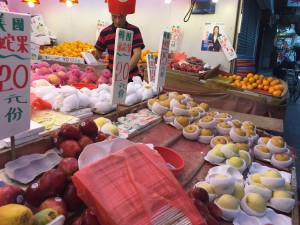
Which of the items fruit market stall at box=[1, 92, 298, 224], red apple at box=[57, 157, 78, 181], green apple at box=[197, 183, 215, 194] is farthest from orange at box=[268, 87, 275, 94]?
red apple at box=[57, 157, 78, 181]

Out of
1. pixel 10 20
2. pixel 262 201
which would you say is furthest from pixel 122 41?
pixel 262 201

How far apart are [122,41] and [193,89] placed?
3.65m

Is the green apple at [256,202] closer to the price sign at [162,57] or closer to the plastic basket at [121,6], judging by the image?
the price sign at [162,57]

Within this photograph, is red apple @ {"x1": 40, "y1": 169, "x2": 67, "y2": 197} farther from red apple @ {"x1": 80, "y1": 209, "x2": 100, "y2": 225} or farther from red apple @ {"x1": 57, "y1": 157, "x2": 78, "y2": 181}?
red apple @ {"x1": 80, "y1": 209, "x2": 100, "y2": 225}

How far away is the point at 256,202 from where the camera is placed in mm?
1420

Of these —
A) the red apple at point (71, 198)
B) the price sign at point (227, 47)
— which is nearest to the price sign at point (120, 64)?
the red apple at point (71, 198)

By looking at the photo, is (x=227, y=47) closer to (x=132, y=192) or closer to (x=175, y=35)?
(x=175, y=35)

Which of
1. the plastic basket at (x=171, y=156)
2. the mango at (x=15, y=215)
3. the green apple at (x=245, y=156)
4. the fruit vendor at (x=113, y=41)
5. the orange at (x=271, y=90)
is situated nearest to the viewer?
the mango at (x=15, y=215)

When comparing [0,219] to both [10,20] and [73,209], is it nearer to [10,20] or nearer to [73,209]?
[73,209]

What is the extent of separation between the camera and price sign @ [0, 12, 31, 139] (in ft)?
3.80

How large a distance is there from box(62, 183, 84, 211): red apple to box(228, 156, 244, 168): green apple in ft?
3.60

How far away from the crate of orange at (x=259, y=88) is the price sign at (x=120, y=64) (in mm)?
3435

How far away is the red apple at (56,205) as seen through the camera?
3.39 ft

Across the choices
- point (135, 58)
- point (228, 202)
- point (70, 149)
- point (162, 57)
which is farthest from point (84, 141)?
point (135, 58)
